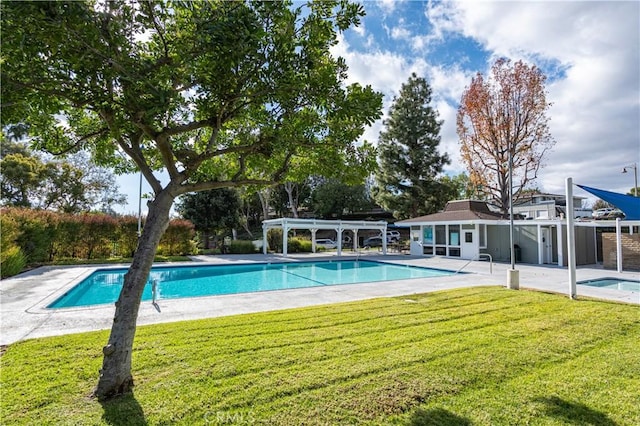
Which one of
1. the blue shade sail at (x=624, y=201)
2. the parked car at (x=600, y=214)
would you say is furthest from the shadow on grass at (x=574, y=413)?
the parked car at (x=600, y=214)

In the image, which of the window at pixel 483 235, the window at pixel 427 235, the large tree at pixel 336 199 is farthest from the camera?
the large tree at pixel 336 199

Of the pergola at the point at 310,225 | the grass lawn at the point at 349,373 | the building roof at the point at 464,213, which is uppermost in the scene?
the building roof at the point at 464,213

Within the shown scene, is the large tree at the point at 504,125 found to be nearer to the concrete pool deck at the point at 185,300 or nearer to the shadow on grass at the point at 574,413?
the concrete pool deck at the point at 185,300

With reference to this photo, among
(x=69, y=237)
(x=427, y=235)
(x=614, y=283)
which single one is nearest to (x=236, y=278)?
(x=69, y=237)

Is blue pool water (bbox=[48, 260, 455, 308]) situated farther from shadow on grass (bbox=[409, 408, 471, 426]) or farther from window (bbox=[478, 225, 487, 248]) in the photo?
shadow on grass (bbox=[409, 408, 471, 426])

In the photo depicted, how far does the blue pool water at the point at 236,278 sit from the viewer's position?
1111 centimetres

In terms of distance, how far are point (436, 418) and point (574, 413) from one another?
1.28m

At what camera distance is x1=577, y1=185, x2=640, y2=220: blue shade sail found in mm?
13648

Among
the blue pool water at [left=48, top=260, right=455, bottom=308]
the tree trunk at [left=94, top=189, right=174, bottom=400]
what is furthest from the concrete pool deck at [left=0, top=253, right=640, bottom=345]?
the tree trunk at [left=94, top=189, right=174, bottom=400]

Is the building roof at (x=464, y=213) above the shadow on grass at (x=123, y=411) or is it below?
above

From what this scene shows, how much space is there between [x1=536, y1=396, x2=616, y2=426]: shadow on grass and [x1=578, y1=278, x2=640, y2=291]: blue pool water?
34.4 ft

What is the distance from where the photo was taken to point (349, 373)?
3.88m

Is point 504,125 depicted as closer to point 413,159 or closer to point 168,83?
point 413,159

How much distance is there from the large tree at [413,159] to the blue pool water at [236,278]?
1361 cm
